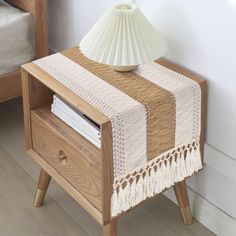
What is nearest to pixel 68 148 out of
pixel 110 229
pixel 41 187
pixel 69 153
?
pixel 69 153

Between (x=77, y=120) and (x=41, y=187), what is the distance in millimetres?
368

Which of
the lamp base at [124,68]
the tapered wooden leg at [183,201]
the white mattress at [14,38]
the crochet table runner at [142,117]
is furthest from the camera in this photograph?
the white mattress at [14,38]

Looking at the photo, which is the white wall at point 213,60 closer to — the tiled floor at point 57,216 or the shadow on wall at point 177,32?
the shadow on wall at point 177,32

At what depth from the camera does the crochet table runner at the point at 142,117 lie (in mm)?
1273

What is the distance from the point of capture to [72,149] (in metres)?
1.38

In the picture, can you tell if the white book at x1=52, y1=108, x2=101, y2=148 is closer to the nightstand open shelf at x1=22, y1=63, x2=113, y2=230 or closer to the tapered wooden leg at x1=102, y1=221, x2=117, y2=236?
the nightstand open shelf at x1=22, y1=63, x2=113, y2=230

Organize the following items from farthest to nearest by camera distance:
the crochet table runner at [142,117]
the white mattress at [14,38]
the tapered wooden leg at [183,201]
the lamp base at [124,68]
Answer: the white mattress at [14,38], the tapered wooden leg at [183,201], the lamp base at [124,68], the crochet table runner at [142,117]

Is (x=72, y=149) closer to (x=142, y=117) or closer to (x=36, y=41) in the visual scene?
(x=142, y=117)

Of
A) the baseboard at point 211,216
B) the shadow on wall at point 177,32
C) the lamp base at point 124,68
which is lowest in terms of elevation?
the baseboard at point 211,216

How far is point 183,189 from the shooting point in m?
1.56

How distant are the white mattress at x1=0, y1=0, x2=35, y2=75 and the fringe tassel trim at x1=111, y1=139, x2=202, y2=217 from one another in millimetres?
743

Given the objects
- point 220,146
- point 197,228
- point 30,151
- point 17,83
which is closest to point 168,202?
point 197,228

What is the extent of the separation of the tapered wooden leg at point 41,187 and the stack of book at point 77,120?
241 mm

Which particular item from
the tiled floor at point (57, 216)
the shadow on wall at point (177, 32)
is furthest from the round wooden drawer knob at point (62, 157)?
the shadow on wall at point (177, 32)
